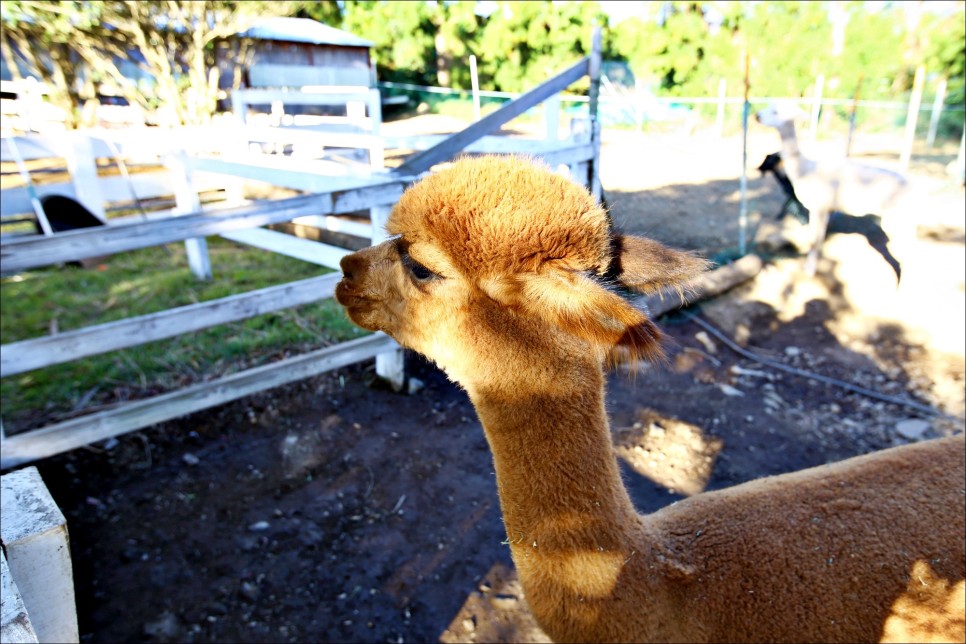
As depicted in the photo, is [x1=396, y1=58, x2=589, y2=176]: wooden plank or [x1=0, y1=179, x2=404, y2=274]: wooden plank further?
[x1=396, y1=58, x2=589, y2=176]: wooden plank

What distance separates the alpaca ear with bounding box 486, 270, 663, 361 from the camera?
132 cm

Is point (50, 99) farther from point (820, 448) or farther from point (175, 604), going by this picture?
point (820, 448)

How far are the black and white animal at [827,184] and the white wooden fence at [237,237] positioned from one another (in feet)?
10.8

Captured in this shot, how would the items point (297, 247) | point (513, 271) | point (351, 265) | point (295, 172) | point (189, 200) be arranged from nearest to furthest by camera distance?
point (513, 271)
point (351, 265)
point (295, 172)
point (297, 247)
point (189, 200)

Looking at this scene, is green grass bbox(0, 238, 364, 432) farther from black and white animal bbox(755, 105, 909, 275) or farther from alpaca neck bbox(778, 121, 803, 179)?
alpaca neck bbox(778, 121, 803, 179)

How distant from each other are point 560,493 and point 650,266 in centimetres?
64

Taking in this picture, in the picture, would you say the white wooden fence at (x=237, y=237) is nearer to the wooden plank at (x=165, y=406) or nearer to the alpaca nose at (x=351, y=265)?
the wooden plank at (x=165, y=406)

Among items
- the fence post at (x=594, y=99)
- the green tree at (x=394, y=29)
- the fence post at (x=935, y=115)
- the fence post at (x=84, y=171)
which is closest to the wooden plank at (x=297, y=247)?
the fence post at (x=84, y=171)

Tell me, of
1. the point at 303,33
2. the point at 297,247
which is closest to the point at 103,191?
the point at 297,247

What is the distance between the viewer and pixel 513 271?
149cm

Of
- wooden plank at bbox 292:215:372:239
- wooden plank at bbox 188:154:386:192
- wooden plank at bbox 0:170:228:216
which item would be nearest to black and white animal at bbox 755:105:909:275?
wooden plank at bbox 292:215:372:239

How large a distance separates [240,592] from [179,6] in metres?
11.4

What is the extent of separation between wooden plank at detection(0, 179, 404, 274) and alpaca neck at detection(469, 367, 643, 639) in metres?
2.33

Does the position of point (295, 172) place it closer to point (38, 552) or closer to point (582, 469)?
point (38, 552)
